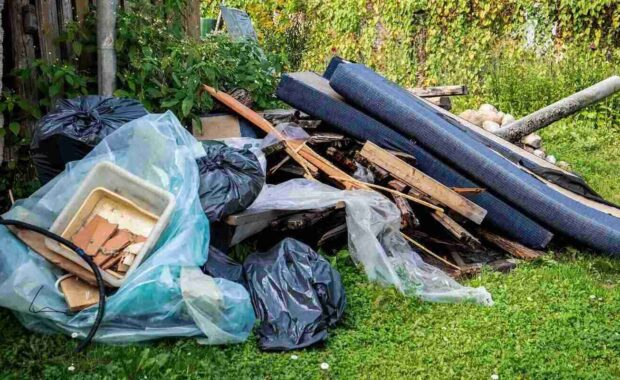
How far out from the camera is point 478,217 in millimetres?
4605

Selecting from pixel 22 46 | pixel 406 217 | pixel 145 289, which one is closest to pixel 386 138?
pixel 406 217

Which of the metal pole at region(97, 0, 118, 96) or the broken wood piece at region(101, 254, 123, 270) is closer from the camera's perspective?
the broken wood piece at region(101, 254, 123, 270)

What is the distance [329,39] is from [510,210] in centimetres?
758

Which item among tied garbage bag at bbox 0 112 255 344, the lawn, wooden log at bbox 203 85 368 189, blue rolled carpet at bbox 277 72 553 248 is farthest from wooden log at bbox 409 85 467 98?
tied garbage bag at bbox 0 112 255 344

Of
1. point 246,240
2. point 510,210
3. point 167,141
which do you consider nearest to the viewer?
point 167,141

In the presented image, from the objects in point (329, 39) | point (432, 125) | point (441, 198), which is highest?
point (432, 125)

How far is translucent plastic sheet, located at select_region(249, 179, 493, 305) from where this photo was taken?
415 centimetres

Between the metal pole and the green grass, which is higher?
the metal pole

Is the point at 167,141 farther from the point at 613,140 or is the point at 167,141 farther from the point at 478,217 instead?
the point at 613,140

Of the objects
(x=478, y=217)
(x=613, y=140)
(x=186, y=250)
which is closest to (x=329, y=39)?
(x=613, y=140)

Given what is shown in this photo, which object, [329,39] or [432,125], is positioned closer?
[432,125]

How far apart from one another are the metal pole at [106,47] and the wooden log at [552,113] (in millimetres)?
4107

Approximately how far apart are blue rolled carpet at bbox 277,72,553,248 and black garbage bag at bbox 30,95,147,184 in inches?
65.5

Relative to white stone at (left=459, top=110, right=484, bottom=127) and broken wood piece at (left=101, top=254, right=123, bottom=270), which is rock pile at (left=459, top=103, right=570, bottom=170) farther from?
broken wood piece at (left=101, top=254, right=123, bottom=270)
